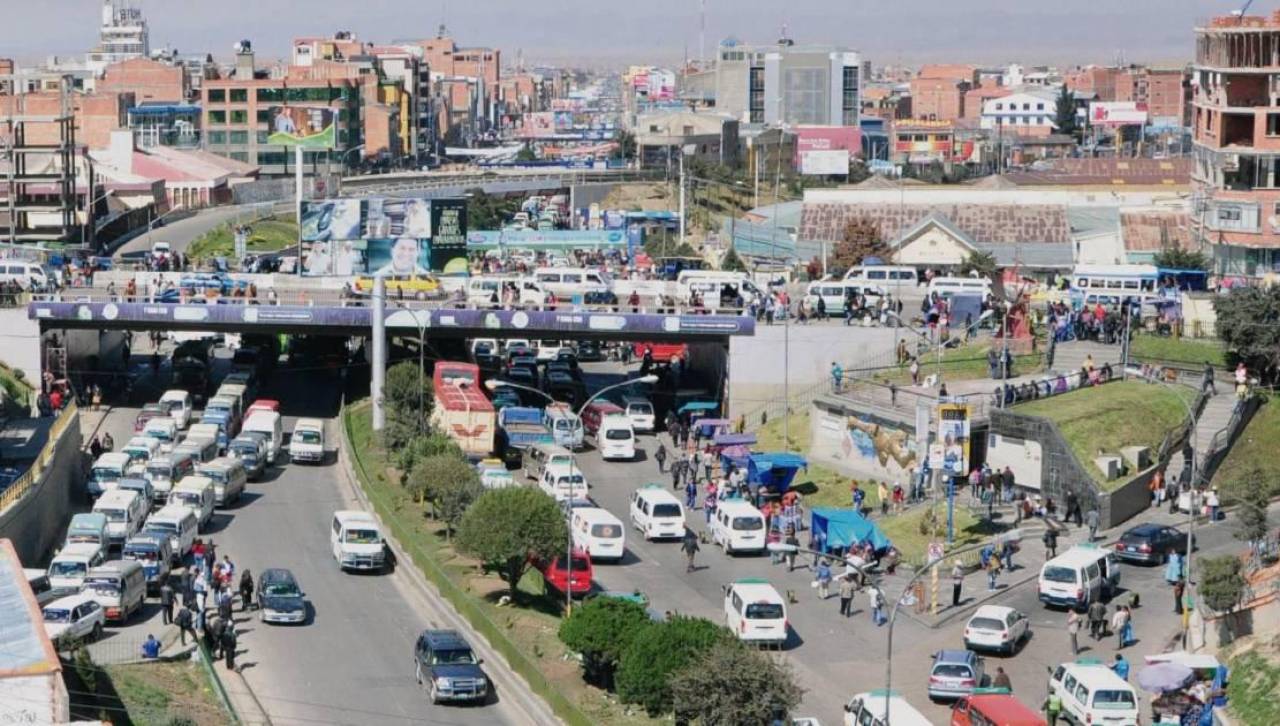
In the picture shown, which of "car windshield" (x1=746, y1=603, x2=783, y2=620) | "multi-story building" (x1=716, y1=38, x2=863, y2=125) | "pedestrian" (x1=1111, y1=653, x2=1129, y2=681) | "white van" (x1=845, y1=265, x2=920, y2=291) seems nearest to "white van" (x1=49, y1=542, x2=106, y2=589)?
"car windshield" (x1=746, y1=603, x2=783, y2=620)

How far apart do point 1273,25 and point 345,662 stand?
43664mm

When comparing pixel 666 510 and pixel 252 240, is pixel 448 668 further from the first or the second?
pixel 252 240

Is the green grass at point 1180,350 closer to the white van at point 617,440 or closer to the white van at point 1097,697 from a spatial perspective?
the white van at point 617,440

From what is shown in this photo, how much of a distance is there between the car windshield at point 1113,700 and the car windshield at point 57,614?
A: 1829 cm

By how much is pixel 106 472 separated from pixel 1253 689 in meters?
29.2

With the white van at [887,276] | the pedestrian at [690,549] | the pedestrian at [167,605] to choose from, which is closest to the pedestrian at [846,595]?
the pedestrian at [690,549]

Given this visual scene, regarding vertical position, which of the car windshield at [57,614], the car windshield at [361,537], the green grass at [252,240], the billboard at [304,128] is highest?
the billboard at [304,128]

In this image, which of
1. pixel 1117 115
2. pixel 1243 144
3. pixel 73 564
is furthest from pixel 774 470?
pixel 1117 115

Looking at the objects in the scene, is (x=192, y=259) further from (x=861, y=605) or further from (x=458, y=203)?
(x=861, y=605)

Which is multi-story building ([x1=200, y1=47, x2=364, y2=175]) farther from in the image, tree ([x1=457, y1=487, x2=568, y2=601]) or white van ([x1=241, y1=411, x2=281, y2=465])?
tree ([x1=457, y1=487, x2=568, y2=601])

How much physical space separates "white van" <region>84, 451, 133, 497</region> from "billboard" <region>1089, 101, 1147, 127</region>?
143 m

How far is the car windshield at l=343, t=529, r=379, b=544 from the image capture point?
156ft

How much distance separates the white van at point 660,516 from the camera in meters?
50.2

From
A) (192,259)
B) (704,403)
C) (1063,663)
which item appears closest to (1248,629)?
(1063,663)
